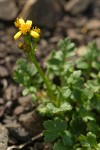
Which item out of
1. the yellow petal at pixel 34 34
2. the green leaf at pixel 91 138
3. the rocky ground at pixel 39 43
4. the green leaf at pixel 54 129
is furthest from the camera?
the rocky ground at pixel 39 43

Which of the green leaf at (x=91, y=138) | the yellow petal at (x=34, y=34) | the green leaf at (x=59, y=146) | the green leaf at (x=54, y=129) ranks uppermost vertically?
the yellow petal at (x=34, y=34)

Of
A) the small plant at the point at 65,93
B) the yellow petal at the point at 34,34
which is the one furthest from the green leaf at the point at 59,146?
the yellow petal at the point at 34,34

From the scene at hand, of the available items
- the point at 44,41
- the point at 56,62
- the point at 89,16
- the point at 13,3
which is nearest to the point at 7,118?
the point at 56,62

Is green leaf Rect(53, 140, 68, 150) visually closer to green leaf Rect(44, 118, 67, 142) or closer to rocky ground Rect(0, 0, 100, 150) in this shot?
green leaf Rect(44, 118, 67, 142)

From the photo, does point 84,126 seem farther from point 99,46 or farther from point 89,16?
point 89,16

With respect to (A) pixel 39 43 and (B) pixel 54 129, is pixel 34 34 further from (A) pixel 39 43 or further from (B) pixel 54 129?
(A) pixel 39 43

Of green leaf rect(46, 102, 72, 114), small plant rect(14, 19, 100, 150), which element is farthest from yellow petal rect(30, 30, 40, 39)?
green leaf rect(46, 102, 72, 114)

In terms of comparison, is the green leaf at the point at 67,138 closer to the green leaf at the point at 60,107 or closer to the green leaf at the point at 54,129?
the green leaf at the point at 54,129
